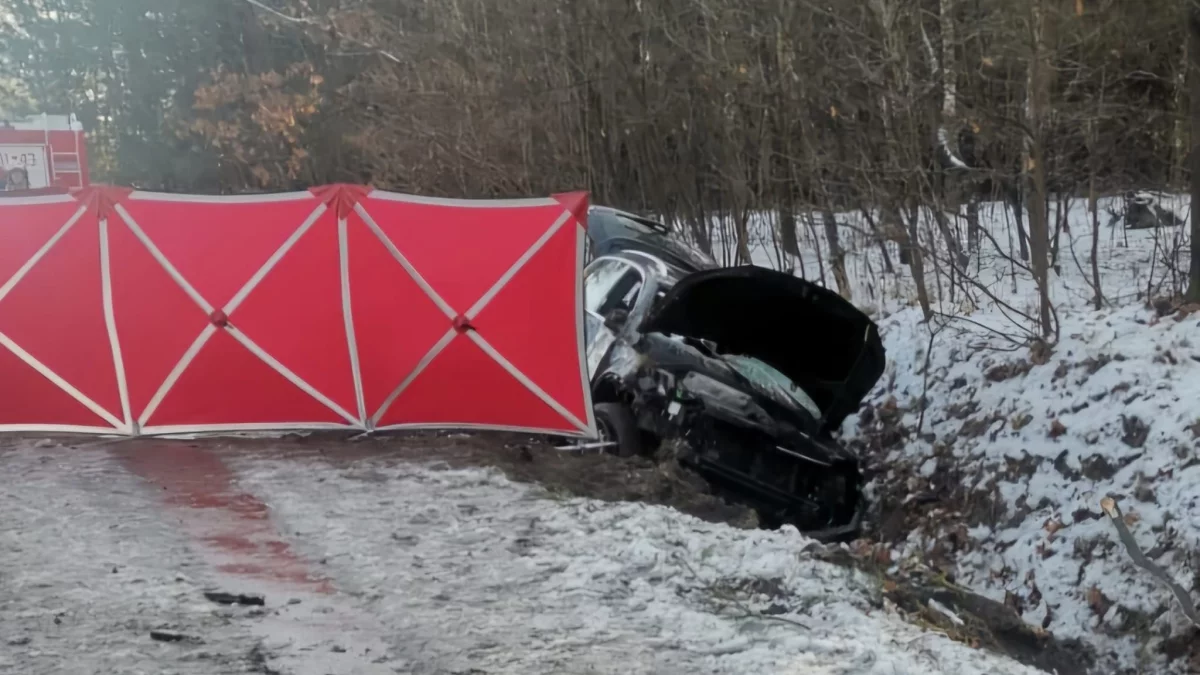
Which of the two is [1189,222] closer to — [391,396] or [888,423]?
[888,423]

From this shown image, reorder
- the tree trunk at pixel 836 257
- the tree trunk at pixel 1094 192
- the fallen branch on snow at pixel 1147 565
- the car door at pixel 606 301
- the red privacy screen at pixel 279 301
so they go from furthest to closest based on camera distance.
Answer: the tree trunk at pixel 836 257
the tree trunk at pixel 1094 192
the car door at pixel 606 301
the red privacy screen at pixel 279 301
the fallen branch on snow at pixel 1147 565

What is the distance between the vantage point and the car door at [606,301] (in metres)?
8.40

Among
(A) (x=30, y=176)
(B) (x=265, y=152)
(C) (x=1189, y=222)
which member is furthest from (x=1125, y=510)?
(A) (x=30, y=176)

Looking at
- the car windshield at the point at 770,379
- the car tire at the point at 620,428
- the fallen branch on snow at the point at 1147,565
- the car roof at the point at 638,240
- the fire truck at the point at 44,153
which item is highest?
the fire truck at the point at 44,153

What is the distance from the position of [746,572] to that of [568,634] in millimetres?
1169

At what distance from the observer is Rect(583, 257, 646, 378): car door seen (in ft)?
27.6

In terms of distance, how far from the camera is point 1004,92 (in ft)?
36.3

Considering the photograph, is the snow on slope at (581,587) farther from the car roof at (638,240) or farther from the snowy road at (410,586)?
the car roof at (638,240)

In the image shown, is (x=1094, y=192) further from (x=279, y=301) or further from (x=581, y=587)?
(x=581, y=587)

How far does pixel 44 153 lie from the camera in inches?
988

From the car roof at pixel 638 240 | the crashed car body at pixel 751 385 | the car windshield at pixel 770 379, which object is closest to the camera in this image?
the crashed car body at pixel 751 385

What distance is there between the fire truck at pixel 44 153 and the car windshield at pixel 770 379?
2164cm

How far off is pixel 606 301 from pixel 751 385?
158cm

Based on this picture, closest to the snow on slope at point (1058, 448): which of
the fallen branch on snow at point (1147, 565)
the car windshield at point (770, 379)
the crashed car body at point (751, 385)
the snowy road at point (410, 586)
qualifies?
the fallen branch on snow at point (1147, 565)
